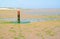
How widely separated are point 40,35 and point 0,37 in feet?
4.52

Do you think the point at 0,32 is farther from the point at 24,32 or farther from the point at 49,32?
the point at 49,32

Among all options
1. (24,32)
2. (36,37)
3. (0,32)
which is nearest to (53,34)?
(36,37)

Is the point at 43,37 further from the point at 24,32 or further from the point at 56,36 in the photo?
the point at 24,32

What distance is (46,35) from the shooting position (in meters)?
5.42

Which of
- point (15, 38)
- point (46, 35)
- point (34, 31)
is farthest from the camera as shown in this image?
point (34, 31)

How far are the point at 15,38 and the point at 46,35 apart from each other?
1.11 meters

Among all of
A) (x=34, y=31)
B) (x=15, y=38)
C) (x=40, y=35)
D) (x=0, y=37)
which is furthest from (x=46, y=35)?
(x=0, y=37)

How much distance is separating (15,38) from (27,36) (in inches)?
18.0

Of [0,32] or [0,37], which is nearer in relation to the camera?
[0,37]

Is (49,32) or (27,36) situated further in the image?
(49,32)

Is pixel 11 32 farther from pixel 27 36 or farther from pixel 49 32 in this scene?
pixel 49 32

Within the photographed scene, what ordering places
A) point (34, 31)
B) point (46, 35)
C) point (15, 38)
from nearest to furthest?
1. point (15, 38)
2. point (46, 35)
3. point (34, 31)

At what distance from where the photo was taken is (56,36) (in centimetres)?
531

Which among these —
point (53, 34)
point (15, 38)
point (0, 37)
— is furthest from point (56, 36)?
point (0, 37)
